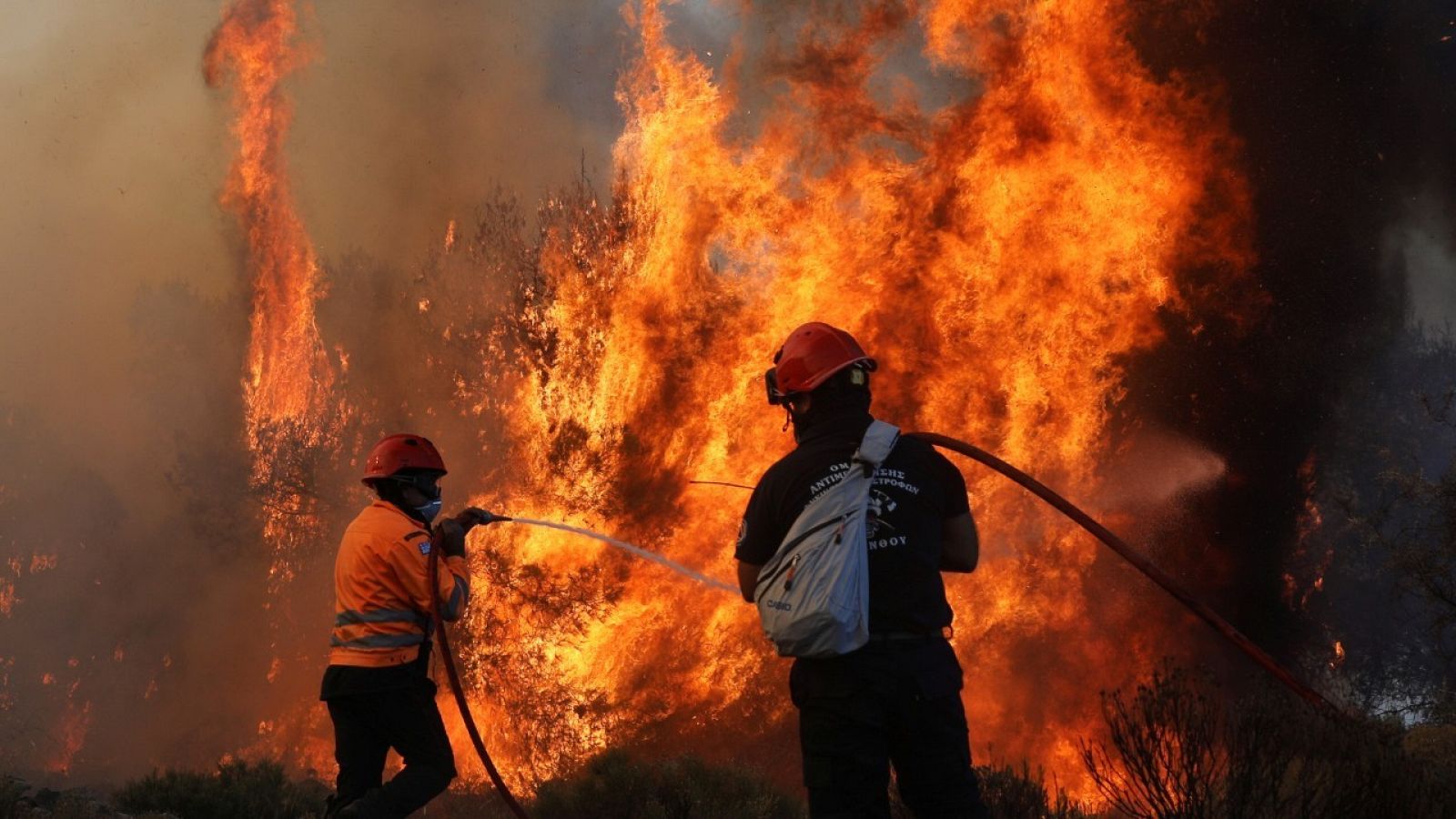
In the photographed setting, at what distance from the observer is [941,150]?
40.9ft

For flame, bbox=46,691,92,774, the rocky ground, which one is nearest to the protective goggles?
the rocky ground

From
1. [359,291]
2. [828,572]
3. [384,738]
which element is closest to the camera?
[828,572]

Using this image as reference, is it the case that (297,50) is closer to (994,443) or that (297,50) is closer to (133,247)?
(133,247)

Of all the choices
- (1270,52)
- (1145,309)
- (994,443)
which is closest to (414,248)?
(994,443)

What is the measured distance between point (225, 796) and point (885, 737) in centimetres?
665

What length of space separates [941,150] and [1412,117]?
7.21 metres

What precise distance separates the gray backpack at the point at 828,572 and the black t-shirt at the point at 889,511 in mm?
60

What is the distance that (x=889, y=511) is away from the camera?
369cm

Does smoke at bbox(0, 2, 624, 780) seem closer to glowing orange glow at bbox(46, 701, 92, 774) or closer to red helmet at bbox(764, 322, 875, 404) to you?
glowing orange glow at bbox(46, 701, 92, 774)

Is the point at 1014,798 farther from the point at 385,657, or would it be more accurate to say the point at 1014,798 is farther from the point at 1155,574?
the point at 385,657

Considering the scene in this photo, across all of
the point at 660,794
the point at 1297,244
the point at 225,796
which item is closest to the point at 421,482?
the point at 660,794

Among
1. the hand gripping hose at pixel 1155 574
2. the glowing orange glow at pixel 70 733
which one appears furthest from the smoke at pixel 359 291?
the hand gripping hose at pixel 1155 574

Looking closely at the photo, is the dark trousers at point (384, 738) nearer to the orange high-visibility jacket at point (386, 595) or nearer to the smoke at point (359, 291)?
the orange high-visibility jacket at point (386, 595)

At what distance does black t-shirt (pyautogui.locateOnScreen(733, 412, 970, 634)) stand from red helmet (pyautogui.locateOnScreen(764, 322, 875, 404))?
17 centimetres
